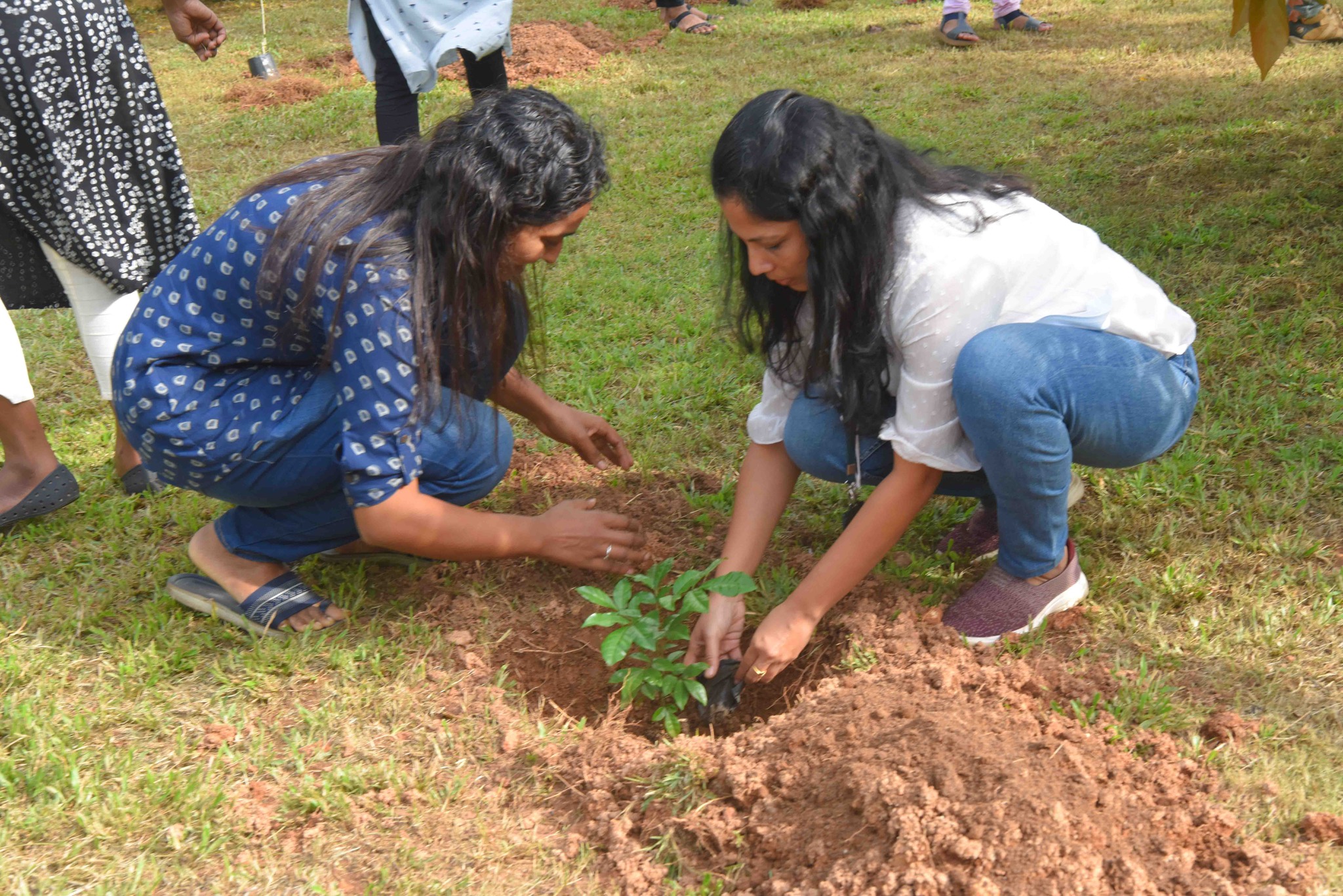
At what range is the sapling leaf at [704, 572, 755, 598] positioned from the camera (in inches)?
77.7

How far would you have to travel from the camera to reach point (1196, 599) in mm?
2268

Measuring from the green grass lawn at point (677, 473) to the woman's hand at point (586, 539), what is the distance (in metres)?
0.33

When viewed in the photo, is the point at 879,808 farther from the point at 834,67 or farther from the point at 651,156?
the point at 834,67

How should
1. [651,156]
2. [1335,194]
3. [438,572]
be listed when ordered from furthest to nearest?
1. [651,156]
2. [1335,194]
3. [438,572]

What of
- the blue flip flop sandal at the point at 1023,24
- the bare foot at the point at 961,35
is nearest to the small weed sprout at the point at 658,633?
the bare foot at the point at 961,35

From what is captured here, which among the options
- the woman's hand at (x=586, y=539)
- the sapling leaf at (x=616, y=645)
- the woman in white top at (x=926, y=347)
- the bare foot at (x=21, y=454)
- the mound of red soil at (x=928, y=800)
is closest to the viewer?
the mound of red soil at (x=928, y=800)

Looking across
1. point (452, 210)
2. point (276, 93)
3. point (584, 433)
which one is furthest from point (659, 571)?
point (276, 93)

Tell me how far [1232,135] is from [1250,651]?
3.16 meters

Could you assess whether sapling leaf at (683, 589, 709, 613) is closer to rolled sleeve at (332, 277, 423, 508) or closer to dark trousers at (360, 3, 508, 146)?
rolled sleeve at (332, 277, 423, 508)

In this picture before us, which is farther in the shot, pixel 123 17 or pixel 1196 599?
pixel 123 17

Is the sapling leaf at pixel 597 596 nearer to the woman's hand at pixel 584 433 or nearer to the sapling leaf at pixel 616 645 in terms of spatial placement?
the sapling leaf at pixel 616 645

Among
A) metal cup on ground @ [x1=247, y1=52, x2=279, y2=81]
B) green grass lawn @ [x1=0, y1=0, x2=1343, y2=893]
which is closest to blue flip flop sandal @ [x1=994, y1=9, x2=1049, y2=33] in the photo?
green grass lawn @ [x1=0, y1=0, x2=1343, y2=893]

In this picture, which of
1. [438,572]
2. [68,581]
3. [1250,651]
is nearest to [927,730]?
[1250,651]

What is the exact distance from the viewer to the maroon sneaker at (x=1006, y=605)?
85.4 inches
